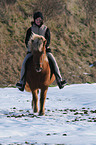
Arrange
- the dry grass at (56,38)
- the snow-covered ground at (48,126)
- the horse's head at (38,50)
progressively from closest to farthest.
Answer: the snow-covered ground at (48,126) → the horse's head at (38,50) → the dry grass at (56,38)

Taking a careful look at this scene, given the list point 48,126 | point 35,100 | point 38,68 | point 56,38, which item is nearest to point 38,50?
point 38,68

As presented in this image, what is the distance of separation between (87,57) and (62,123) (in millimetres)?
24081

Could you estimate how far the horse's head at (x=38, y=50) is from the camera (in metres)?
10.6

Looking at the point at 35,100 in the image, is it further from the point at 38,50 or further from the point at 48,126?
the point at 48,126

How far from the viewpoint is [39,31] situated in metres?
11.6

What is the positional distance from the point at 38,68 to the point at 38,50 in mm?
567

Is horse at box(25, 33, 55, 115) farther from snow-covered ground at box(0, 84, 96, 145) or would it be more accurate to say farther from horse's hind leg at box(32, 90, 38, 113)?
snow-covered ground at box(0, 84, 96, 145)

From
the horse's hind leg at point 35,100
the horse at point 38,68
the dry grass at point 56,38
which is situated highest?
the horse at point 38,68

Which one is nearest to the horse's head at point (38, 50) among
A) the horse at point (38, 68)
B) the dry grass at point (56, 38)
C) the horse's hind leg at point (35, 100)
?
the horse at point (38, 68)

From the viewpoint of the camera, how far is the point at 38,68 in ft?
34.9

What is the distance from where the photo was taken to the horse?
418 inches

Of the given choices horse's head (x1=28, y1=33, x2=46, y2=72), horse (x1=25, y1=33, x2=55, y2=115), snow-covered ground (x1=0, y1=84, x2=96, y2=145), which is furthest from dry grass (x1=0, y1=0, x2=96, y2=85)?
horse's head (x1=28, y1=33, x2=46, y2=72)

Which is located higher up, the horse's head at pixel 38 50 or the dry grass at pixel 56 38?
the horse's head at pixel 38 50

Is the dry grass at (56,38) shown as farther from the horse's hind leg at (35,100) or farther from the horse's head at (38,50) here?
the horse's head at (38,50)
